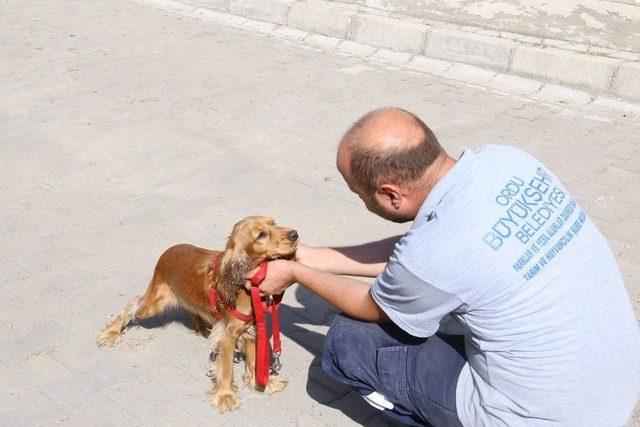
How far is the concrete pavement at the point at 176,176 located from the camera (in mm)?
3695

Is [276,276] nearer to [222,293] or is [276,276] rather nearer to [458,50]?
[222,293]

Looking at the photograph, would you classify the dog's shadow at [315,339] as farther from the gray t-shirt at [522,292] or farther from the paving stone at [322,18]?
the paving stone at [322,18]

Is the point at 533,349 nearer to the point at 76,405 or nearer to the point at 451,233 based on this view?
the point at 451,233

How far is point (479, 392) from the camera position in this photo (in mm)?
2729

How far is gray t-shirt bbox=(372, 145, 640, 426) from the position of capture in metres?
2.49

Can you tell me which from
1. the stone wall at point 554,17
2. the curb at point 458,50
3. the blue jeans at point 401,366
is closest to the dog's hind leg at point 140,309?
the blue jeans at point 401,366

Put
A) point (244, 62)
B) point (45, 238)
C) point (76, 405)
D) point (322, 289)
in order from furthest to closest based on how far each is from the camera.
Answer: point (244, 62) → point (45, 238) → point (76, 405) → point (322, 289)

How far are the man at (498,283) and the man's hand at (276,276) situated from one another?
48 cm

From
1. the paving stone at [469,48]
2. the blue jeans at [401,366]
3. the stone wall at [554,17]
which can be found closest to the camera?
the blue jeans at [401,366]

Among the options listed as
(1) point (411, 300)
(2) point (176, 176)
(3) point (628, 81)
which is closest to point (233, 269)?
(1) point (411, 300)

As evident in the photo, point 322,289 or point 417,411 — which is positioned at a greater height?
point 322,289

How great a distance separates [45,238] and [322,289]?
2529 mm

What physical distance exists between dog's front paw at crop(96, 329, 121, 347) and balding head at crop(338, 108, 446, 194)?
6.10ft

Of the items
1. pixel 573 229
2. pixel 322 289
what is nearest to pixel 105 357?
pixel 322 289
